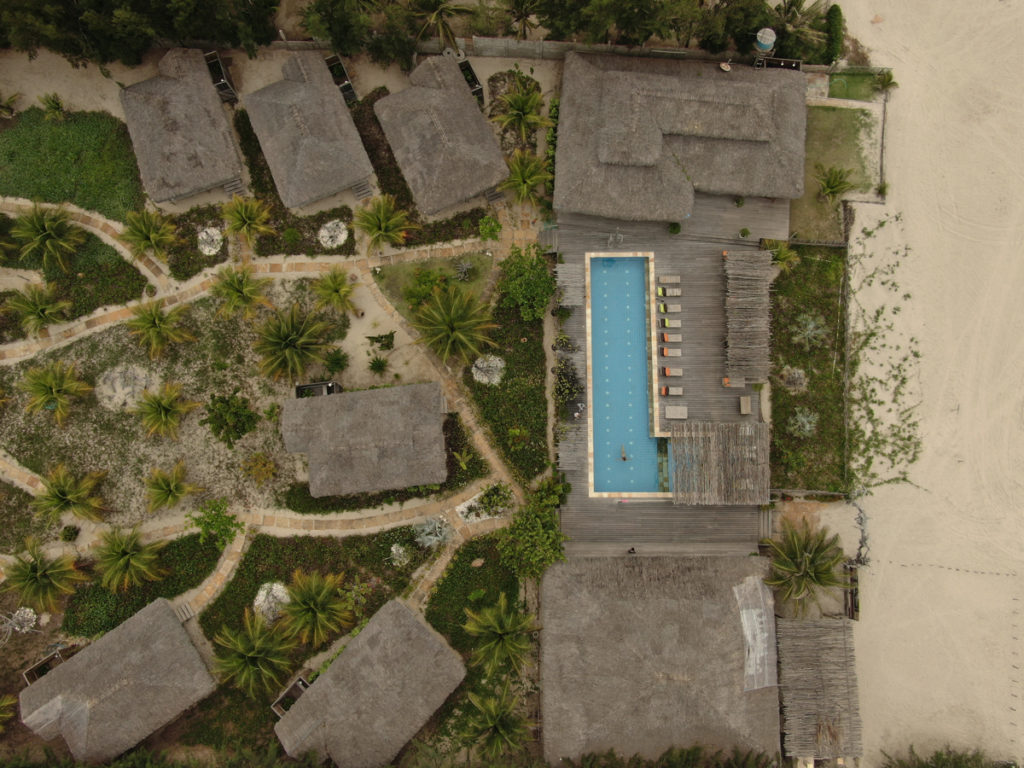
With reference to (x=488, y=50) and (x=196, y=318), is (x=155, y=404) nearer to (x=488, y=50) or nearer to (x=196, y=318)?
(x=196, y=318)

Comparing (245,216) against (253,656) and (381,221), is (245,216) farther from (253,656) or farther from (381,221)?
(253,656)

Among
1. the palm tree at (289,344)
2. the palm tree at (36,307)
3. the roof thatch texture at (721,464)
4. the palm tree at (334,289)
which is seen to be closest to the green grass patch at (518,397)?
the roof thatch texture at (721,464)

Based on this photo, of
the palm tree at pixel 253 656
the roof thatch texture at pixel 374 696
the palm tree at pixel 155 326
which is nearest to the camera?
the palm tree at pixel 253 656

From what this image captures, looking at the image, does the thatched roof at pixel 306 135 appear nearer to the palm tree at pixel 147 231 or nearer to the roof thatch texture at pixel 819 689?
the palm tree at pixel 147 231

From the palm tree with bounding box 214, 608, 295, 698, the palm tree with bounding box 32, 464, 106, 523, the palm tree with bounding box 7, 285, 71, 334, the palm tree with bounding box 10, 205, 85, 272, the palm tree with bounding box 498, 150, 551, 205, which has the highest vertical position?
the palm tree with bounding box 498, 150, 551, 205

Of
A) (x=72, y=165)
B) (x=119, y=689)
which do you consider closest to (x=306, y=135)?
(x=72, y=165)

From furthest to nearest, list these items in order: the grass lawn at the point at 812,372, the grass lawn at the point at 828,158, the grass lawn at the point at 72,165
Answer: the grass lawn at the point at 828,158 < the grass lawn at the point at 72,165 < the grass lawn at the point at 812,372

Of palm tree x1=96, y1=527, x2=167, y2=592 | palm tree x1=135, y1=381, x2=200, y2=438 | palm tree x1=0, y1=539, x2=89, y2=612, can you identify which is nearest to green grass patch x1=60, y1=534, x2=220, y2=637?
palm tree x1=96, y1=527, x2=167, y2=592

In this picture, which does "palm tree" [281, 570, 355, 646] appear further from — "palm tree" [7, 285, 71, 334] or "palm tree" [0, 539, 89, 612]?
"palm tree" [7, 285, 71, 334]
